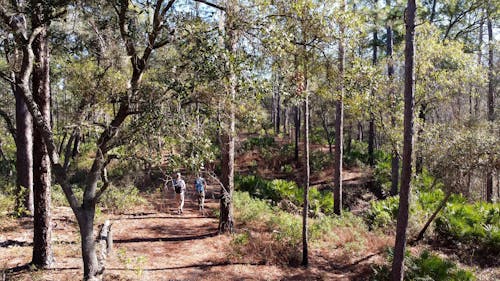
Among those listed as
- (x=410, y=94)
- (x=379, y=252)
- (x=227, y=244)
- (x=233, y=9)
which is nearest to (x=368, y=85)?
(x=410, y=94)

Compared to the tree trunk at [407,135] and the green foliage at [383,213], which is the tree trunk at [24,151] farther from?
the green foliage at [383,213]

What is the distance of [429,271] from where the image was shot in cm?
792

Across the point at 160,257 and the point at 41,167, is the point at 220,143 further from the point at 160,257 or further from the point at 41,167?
the point at 160,257

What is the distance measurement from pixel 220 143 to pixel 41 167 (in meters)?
3.61

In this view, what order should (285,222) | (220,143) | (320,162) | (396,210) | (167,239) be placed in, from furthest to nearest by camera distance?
(320,162)
(396,210)
(285,222)
(167,239)
(220,143)

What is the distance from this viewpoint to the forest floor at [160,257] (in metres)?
7.56

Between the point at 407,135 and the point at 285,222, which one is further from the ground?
the point at 407,135

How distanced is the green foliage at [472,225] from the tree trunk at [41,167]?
419 inches

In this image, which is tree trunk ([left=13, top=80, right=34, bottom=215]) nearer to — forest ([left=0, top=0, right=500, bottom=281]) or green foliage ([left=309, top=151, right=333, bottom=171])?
forest ([left=0, top=0, right=500, bottom=281])

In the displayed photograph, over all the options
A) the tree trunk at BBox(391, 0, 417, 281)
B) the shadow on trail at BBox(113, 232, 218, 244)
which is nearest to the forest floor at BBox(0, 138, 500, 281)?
the shadow on trail at BBox(113, 232, 218, 244)

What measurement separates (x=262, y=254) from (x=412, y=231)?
16.8 ft

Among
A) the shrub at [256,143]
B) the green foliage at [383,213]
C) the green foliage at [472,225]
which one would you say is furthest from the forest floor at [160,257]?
the shrub at [256,143]

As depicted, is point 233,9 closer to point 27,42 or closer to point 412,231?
point 27,42

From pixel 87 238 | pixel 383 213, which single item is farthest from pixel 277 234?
pixel 87 238
